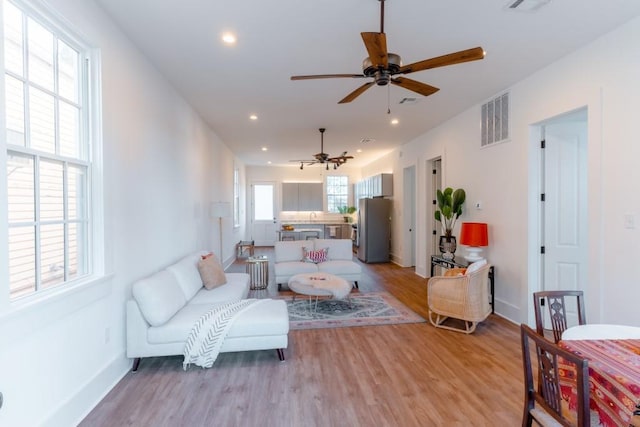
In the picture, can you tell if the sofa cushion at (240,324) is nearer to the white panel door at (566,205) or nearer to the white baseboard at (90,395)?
the white baseboard at (90,395)

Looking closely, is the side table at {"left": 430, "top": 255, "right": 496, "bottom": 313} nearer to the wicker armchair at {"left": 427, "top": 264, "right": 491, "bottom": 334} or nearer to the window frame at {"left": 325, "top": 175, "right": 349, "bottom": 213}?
the wicker armchair at {"left": 427, "top": 264, "right": 491, "bottom": 334}

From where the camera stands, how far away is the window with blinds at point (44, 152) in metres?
1.74

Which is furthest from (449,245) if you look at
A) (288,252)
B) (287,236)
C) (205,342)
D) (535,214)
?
(287,236)

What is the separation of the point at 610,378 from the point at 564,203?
3082 millimetres

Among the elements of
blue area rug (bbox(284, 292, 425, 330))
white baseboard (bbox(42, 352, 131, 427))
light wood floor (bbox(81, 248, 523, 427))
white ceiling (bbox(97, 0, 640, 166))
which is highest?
white ceiling (bbox(97, 0, 640, 166))

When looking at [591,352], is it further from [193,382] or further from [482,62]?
[482,62]

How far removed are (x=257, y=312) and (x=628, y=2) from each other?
389cm

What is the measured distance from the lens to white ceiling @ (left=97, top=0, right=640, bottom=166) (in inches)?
96.4

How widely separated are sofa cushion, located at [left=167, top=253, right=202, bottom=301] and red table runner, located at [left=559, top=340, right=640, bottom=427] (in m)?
3.20

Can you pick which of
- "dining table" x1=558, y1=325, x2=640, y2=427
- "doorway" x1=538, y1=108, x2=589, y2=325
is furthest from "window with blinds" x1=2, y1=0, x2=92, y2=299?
"doorway" x1=538, y1=108, x2=589, y2=325

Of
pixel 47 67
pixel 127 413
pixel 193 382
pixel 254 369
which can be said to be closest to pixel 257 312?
pixel 254 369

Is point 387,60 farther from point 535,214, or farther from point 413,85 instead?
point 535,214

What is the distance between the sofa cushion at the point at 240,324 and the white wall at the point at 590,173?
116 inches

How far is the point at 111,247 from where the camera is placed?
257cm
